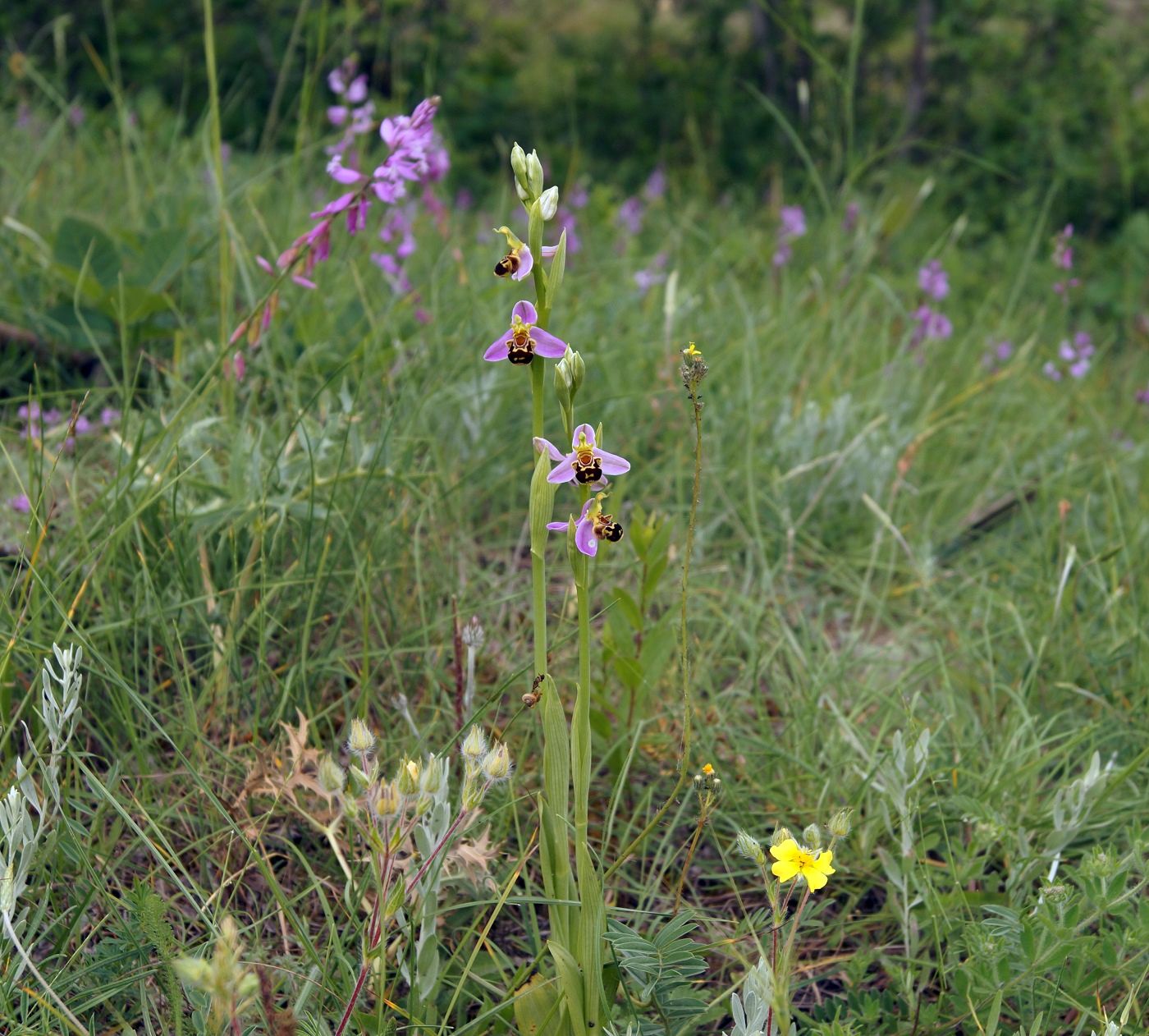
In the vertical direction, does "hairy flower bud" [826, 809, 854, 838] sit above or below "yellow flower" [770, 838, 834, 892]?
above

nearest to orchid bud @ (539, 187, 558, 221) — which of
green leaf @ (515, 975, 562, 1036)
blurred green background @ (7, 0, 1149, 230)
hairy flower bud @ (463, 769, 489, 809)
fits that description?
hairy flower bud @ (463, 769, 489, 809)

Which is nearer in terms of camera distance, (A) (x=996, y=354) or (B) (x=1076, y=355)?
(B) (x=1076, y=355)

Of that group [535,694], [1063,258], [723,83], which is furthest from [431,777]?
[723,83]

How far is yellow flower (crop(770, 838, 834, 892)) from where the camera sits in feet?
3.53

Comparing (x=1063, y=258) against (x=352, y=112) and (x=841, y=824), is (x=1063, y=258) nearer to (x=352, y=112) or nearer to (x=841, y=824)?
(x=352, y=112)

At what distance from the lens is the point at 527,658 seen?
1.90 meters

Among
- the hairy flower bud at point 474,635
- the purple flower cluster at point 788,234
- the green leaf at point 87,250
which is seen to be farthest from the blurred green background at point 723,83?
the hairy flower bud at point 474,635

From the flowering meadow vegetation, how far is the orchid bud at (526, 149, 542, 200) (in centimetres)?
1

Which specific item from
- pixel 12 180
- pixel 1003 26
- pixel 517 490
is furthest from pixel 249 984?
pixel 1003 26

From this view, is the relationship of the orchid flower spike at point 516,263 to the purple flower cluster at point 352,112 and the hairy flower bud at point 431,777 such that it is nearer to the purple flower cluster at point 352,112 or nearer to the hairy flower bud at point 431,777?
the hairy flower bud at point 431,777

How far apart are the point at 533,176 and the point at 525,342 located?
17 centimetres

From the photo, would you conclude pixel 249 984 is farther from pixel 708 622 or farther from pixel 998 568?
pixel 998 568

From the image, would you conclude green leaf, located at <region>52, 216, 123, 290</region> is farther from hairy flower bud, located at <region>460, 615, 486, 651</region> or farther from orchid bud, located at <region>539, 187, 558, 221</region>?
orchid bud, located at <region>539, 187, 558, 221</region>

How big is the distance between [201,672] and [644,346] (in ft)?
4.88
